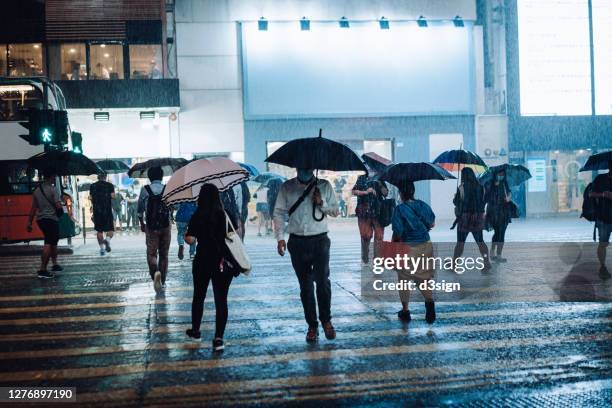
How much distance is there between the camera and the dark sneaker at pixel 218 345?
662cm

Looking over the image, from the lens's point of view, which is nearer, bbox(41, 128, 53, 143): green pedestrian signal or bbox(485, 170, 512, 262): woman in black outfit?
bbox(485, 170, 512, 262): woman in black outfit

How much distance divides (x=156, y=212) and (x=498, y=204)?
22.7 ft

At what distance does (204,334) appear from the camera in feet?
24.5

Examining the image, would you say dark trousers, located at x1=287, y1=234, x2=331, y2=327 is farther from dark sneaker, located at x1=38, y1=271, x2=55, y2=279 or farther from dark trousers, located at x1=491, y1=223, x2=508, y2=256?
dark trousers, located at x1=491, y1=223, x2=508, y2=256

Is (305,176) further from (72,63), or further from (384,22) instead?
(384,22)

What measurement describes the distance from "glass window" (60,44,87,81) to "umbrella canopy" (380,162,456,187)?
68.9ft

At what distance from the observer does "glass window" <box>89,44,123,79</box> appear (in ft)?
87.4

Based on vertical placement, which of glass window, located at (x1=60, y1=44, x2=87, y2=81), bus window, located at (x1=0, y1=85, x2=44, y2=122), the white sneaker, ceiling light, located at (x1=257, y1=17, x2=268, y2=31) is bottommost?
the white sneaker

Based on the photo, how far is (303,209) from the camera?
6895 mm

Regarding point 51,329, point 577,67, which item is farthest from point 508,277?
point 577,67

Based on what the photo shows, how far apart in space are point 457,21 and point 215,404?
27135 mm

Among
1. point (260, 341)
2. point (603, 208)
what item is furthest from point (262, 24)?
point (260, 341)

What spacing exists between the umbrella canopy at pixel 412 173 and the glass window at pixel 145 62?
20375 millimetres

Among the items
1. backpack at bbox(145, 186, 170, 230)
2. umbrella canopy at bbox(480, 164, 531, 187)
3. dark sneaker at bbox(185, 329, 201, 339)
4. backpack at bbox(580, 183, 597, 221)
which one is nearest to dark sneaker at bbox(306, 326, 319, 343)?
dark sneaker at bbox(185, 329, 201, 339)
